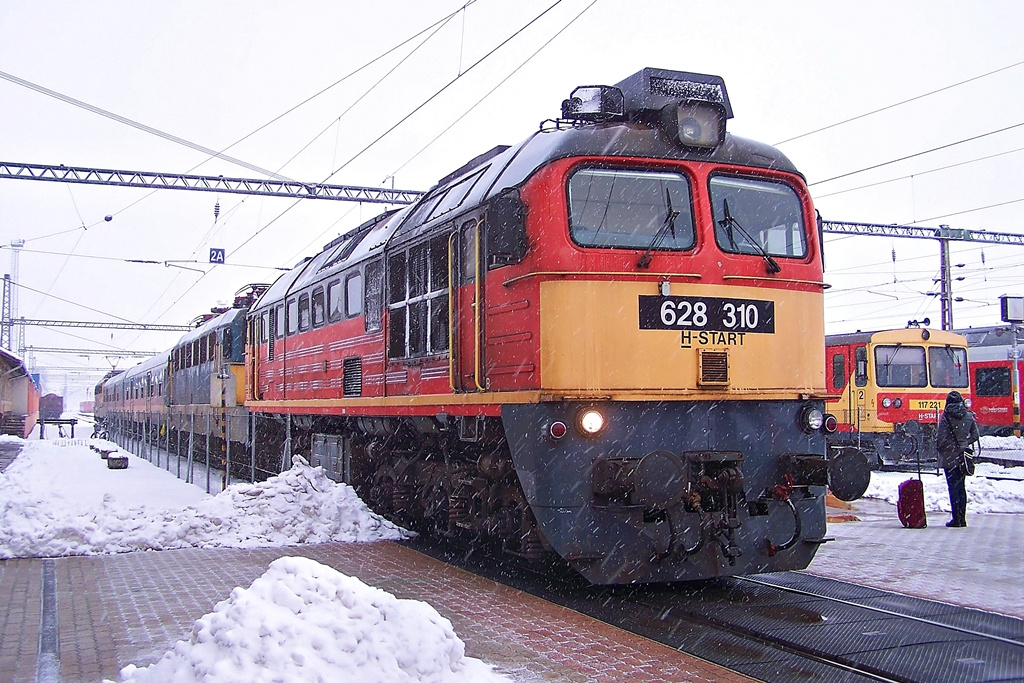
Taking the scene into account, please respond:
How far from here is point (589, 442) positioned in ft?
23.6

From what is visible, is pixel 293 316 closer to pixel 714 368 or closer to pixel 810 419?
pixel 714 368

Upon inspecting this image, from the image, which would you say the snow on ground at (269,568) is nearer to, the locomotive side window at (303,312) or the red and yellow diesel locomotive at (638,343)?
the red and yellow diesel locomotive at (638,343)

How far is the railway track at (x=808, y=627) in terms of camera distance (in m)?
5.51

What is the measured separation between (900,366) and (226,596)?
19561 mm

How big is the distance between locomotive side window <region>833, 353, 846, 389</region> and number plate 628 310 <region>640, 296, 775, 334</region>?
56.0 ft

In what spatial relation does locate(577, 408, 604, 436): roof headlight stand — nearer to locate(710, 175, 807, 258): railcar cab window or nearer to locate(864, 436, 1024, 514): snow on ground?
locate(710, 175, 807, 258): railcar cab window

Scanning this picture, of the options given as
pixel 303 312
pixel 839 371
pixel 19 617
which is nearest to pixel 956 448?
pixel 303 312

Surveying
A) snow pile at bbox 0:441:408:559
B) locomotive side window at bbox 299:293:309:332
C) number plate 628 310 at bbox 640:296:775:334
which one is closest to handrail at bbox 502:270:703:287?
number plate 628 310 at bbox 640:296:775:334

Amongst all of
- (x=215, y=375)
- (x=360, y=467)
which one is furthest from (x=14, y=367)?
(x=360, y=467)

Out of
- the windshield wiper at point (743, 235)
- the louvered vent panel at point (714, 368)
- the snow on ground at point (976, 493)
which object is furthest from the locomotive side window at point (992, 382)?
the louvered vent panel at point (714, 368)

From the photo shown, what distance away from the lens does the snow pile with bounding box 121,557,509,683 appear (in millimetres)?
4473

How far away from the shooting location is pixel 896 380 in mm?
23078

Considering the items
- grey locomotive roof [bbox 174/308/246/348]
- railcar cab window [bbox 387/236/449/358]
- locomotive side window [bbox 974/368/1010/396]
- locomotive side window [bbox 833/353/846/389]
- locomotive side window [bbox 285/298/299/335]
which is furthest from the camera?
locomotive side window [bbox 974/368/1010/396]

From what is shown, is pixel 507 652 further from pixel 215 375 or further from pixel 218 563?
pixel 215 375
